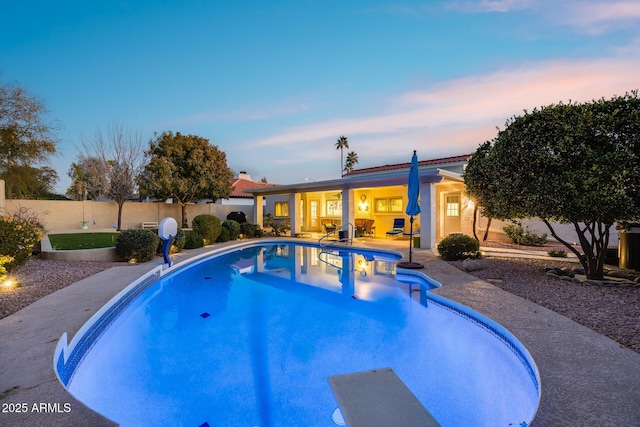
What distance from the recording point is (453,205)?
17.0 m

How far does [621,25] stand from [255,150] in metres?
23.6

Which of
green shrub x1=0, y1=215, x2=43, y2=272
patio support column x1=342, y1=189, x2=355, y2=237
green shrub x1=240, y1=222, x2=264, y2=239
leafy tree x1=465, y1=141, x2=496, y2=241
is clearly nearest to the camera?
green shrub x1=0, y1=215, x2=43, y2=272

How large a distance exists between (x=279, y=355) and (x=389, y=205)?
50.1 feet

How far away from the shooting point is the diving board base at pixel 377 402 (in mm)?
2529

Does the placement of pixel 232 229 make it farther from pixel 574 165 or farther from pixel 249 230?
pixel 574 165

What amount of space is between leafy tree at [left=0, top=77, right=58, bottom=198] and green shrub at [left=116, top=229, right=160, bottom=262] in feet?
31.7

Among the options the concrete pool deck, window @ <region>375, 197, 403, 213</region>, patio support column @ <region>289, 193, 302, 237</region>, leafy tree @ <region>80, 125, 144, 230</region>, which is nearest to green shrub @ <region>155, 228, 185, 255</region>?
the concrete pool deck

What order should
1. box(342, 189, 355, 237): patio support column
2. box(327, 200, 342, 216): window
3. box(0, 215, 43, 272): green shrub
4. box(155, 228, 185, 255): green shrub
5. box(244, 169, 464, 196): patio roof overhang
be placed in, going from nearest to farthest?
box(0, 215, 43, 272): green shrub, box(155, 228, 185, 255): green shrub, box(244, 169, 464, 196): patio roof overhang, box(342, 189, 355, 237): patio support column, box(327, 200, 342, 216): window

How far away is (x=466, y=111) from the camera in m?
13.3

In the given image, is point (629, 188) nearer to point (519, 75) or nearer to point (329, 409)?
point (519, 75)

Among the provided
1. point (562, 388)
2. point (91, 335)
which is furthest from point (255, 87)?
point (562, 388)

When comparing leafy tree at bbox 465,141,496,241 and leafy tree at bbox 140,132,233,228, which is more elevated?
leafy tree at bbox 140,132,233,228

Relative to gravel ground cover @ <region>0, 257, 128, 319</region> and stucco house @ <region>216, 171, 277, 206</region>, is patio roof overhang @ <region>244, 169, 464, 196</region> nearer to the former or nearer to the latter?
stucco house @ <region>216, 171, 277, 206</region>

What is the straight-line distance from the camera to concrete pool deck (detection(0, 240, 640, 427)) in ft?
7.74
